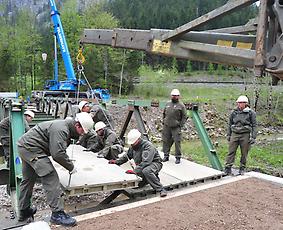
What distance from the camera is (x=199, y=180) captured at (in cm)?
595

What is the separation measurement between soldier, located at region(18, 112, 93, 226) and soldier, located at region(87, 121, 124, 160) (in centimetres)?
227

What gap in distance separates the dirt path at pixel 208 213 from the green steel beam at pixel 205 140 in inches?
52.3

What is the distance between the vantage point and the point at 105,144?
695 cm

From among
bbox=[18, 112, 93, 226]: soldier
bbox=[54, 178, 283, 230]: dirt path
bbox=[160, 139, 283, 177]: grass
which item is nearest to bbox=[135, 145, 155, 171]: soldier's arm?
bbox=[54, 178, 283, 230]: dirt path

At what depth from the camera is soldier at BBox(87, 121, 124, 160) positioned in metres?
6.71

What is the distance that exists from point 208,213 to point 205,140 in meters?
2.54

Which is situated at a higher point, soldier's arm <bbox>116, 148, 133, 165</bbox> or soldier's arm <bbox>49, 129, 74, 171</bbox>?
soldier's arm <bbox>49, 129, 74, 171</bbox>

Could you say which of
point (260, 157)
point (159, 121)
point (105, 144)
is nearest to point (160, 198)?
point (105, 144)

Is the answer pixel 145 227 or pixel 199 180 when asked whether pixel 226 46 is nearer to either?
pixel 145 227

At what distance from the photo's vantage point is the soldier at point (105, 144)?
22.0ft

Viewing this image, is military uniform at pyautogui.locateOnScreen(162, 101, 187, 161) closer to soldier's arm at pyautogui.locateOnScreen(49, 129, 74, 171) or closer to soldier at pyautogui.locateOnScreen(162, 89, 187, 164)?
soldier at pyautogui.locateOnScreen(162, 89, 187, 164)

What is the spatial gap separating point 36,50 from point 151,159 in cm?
2864

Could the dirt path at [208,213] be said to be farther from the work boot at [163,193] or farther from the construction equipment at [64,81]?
the construction equipment at [64,81]

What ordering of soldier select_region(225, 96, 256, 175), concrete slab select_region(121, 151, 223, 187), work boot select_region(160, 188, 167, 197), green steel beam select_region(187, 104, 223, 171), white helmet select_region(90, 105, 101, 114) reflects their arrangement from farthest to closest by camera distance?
white helmet select_region(90, 105, 101, 114) → green steel beam select_region(187, 104, 223, 171) → soldier select_region(225, 96, 256, 175) → concrete slab select_region(121, 151, 223, 187) → work boot select_region(160, 188, 167, 197)
